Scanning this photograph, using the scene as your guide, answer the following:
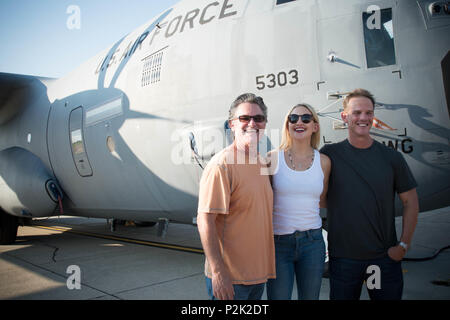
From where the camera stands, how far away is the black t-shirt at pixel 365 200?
2197 millimetres

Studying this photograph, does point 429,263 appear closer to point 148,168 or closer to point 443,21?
point 443,21

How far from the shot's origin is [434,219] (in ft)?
33.1

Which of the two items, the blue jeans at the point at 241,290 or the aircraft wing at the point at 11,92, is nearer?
the blue jeans at the point at 241,290

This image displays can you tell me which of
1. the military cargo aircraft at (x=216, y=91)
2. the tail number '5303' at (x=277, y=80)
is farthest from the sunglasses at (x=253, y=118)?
the tail number '5303' at (x=277, y=80)

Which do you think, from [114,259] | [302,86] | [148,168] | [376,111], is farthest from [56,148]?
[376,111]

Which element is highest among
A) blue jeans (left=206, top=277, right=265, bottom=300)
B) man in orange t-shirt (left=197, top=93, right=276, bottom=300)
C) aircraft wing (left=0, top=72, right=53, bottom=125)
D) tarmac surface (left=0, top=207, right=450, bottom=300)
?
aircraft wing (left=0, top=72, right=53, bottom=125)

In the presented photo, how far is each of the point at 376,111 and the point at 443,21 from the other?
1.04m

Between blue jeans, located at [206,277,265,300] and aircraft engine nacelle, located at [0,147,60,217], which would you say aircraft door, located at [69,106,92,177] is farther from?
blue jeans, located at [206,277,265,300]

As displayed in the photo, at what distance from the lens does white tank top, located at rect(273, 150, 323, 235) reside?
85.3 inches

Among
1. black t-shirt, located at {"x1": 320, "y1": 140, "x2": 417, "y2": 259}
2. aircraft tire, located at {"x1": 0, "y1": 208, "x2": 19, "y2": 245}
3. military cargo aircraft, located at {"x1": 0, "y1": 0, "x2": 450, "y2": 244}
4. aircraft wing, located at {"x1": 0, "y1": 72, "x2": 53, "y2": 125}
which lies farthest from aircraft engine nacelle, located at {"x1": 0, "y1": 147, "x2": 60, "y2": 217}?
black t-shirt, located at {"x1": 320, "y1": 140, "x2": 417, "y2": 259}

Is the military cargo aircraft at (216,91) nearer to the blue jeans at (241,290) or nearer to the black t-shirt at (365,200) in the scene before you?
the black t-shirt at (365,200)

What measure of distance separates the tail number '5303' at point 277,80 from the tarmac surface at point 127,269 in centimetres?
250

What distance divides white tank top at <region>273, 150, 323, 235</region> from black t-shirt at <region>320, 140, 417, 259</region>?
0.17 m

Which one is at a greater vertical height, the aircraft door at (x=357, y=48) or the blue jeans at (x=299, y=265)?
the aircraft door at (x=357, y=48)
